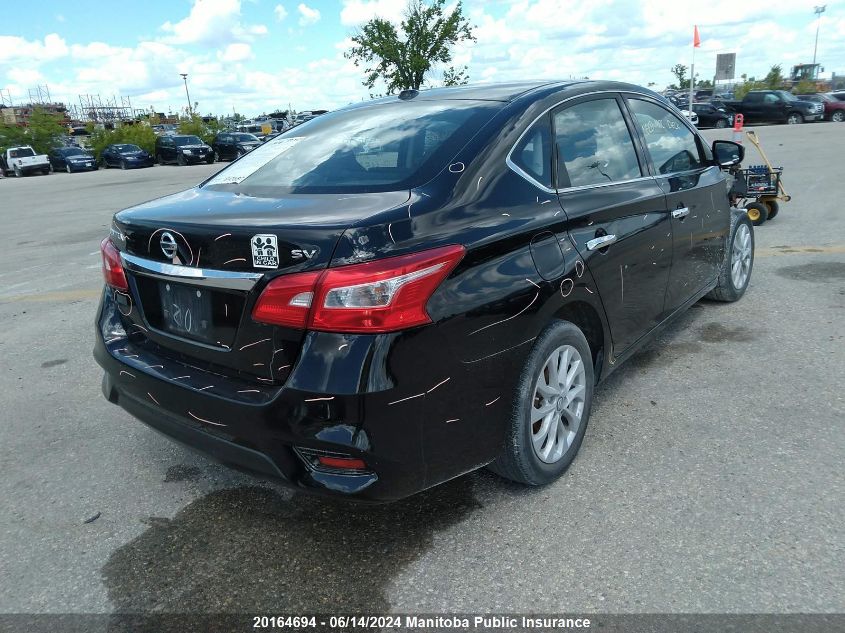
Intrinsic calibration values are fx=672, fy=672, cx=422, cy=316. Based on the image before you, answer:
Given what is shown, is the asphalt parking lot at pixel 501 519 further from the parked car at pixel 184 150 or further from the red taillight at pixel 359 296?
the parked car at pixel 184 150

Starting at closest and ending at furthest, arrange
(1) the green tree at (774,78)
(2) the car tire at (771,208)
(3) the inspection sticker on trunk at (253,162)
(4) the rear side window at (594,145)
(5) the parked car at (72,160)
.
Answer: (4) the rear side window at (594,145) → (3) the inspection sticker on trunk at (253,162) → (2) the car tire at (771,208) → (5) the parked car at (72,160) → (1) the green tree at (774,78)

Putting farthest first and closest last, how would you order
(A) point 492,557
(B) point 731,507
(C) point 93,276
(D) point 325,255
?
(C) point 93,276, (B) point 731,507, (A) point 492,557, (D) point 325,255

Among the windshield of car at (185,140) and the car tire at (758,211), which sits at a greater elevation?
the windshield of car at (185,140)

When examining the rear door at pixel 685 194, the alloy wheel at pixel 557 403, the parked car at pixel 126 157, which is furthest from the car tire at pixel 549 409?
the parked car at pixel 126 157

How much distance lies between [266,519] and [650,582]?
1.51m

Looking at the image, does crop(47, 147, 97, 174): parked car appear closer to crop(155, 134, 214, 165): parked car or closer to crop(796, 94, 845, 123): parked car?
crop(155, 134, 214, 165): parked car

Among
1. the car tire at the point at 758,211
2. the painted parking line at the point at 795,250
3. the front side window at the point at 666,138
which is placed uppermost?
the front side window at the point at 666,138

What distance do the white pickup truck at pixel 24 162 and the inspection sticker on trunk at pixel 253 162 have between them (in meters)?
38.3

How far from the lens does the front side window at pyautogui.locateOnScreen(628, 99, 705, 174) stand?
147 inches

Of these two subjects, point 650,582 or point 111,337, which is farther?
point 111,337

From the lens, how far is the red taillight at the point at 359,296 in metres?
2.09

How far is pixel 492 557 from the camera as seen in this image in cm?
248

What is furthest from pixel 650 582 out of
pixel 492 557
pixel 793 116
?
pixel 793 116

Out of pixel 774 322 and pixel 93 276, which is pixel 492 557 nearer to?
pixel 774 322
